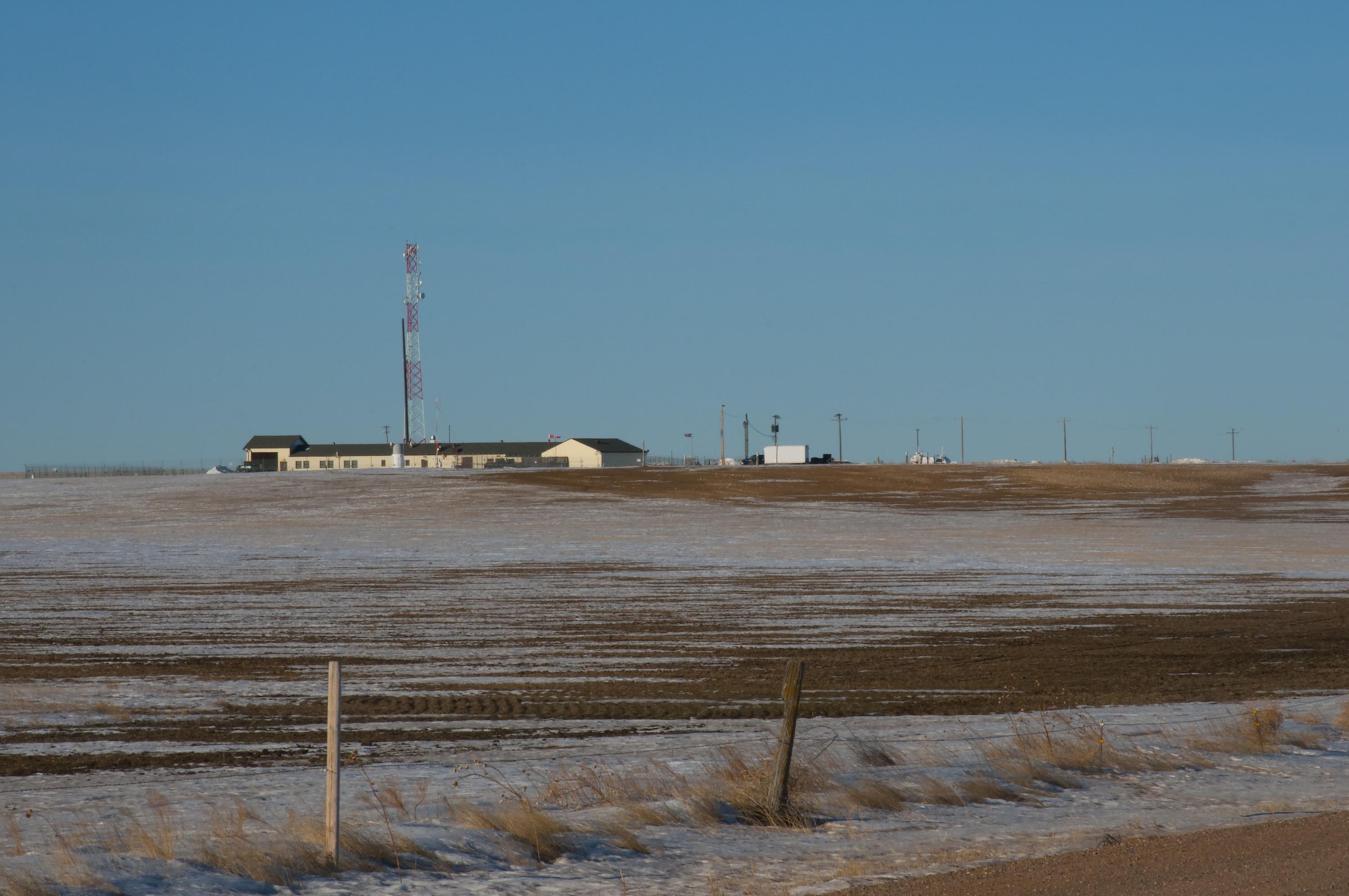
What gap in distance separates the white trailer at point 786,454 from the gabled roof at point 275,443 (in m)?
58.3

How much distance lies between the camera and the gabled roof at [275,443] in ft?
545

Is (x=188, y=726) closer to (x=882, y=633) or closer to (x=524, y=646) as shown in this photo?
A: (x=524, y=646)

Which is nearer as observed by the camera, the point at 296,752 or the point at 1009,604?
the point at 296,752

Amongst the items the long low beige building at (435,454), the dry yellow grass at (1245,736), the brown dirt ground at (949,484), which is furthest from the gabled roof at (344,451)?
the dry yellow grass at (1245,736)

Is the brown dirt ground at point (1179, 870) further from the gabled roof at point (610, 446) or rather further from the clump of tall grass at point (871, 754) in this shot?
the gabled roof at point (610, 446)

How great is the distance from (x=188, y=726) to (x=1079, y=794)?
7835 millimetres

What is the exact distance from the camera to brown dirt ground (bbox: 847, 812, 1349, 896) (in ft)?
27.6

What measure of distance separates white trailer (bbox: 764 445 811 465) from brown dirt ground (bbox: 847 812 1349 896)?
129733 mm

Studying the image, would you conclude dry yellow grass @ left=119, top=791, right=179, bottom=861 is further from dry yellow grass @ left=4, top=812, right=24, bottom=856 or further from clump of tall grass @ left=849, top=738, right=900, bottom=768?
clump of tall grass @ left=849, top=738, right=900, bottom=768

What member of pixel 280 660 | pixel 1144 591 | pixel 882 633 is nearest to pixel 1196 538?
pixel 1144 591

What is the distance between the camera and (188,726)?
511 inches

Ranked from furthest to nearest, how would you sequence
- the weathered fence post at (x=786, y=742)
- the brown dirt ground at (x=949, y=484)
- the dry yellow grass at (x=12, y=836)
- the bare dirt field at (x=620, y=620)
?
the brown dirt ground at (x=949, y=484) → the bare dirt field at (x=620, y=620) → the weathered fence post at (x=786, y=742) → the dry yellow grass at (x=12, y=836)

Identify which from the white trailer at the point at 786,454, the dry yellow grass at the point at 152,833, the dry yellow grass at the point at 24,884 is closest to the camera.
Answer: the dry yellow grass at the point at 24,884

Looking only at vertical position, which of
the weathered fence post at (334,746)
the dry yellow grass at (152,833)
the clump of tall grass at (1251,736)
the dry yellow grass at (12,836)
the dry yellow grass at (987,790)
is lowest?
the dry yellow grass at (987,790)
